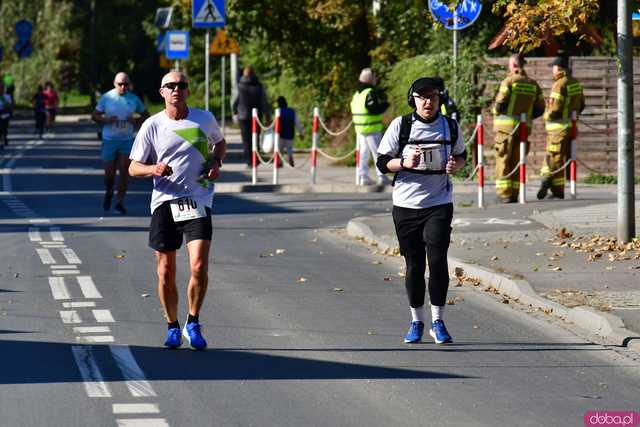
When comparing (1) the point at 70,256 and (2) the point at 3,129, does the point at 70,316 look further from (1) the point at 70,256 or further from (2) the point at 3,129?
(2) the point at 3,129

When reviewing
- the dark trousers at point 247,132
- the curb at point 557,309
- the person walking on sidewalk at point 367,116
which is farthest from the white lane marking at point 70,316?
the dark trousers at point 247,132

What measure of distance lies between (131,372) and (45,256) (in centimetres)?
724

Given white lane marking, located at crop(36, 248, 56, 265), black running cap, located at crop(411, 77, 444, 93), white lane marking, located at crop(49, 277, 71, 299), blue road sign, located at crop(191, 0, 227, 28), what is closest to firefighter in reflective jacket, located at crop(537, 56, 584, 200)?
white lane marking, located at crop(36, 248, 56, 265)

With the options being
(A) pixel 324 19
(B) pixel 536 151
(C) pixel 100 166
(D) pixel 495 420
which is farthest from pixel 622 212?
(C) pixel 100 166

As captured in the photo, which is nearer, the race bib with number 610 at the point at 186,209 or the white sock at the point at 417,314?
the race bib with number 610 at the point at 186,209

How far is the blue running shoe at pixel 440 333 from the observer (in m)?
11.2

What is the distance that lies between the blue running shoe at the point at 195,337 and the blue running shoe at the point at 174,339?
6 centimetres

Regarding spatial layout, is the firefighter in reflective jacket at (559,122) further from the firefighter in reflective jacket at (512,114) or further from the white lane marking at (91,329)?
the white lane marking at (91,329)

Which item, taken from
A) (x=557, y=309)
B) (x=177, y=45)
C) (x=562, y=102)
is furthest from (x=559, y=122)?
(x=177, y=45)

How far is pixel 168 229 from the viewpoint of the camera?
36.0ft

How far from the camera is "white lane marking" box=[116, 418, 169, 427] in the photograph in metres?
8.27

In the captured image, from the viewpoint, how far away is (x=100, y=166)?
117 feet

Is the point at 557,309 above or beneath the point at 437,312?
beneath

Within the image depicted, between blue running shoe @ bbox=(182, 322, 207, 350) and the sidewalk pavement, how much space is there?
280 centimetres
